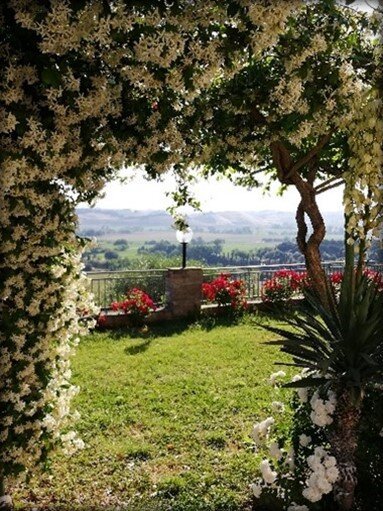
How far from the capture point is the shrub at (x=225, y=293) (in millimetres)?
10516

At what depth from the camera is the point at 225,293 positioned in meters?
10.5

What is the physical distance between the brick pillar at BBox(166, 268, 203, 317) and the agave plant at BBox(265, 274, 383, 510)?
6.95 m

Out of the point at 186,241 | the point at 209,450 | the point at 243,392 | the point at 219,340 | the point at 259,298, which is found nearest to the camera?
the point at 209,450

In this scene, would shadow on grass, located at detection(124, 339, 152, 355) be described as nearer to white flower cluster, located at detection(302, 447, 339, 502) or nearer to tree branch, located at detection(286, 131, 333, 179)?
tree branch, located at detection(286, 131, 333, 179)

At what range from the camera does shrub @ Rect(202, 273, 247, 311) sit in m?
10.5

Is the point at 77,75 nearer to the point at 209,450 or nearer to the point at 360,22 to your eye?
the point at 360,22

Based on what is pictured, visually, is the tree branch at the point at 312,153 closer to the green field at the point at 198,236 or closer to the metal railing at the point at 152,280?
the metal railing at the point at 152,280

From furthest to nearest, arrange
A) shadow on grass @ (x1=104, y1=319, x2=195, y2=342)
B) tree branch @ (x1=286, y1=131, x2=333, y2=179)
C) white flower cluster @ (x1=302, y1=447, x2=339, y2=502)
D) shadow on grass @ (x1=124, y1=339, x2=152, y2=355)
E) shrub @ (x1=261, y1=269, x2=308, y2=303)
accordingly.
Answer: shrub @ (x1=261, y1=269, x2=308, y2=303)
shadow on grass @ (x1=104, y1=319, x2=195, y2=342)
shadow on grass @ (x1=124, y1=339, x2=152, y2=355)
tree branch @ (x1=286, y1=131, x2=333, y2=179)
white flower cluster @ (x1=302, y1=447, x2=339, y2=502)

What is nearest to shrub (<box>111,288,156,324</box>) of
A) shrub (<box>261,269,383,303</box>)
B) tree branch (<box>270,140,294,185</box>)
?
shrub (<box>261,269,383,303</box>)

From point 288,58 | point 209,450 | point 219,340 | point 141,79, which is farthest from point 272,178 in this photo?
point 141,79

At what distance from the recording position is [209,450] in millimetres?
4605

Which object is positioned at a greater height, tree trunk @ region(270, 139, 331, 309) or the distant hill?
the distant hill

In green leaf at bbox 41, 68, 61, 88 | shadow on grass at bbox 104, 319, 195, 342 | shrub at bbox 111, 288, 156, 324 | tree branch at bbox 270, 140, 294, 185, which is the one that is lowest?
shadow on grass at bbox 104, 319, 195, 342

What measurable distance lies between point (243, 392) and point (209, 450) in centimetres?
156
